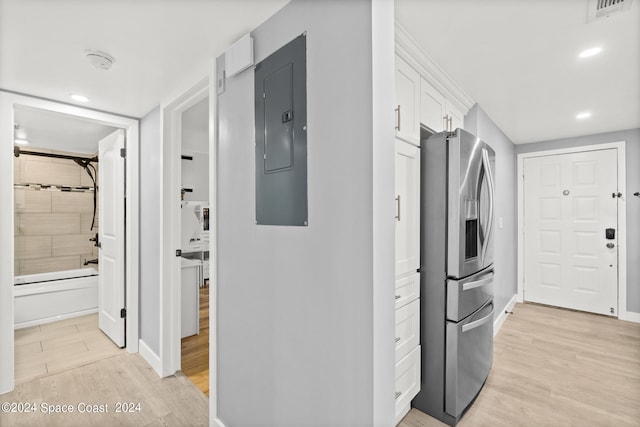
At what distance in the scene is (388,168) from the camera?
3.48 ft

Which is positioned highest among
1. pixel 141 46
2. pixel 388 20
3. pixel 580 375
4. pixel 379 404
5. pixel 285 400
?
pixel 141 46

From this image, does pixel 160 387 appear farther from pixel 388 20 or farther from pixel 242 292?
pixel 388 20

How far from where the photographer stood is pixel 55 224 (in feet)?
13.8

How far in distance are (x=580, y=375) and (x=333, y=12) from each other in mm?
3240

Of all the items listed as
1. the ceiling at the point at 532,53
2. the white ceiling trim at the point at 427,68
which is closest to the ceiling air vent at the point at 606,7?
the ceiling at the point at 532,53

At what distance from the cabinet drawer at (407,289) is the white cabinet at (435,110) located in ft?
3.55

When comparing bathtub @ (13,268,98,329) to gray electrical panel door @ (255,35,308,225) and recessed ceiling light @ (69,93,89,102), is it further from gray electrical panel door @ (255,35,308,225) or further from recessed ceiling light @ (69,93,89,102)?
gray electrical panel door @ (255,35,308,225)

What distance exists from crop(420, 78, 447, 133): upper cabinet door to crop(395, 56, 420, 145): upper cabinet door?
0.38 feet

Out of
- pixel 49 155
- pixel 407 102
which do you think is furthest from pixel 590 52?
pixel 49 155

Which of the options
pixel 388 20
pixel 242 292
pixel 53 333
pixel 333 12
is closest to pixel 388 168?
pixel 388 20

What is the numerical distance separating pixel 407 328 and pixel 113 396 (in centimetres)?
214

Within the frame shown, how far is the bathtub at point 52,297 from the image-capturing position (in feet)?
10.9

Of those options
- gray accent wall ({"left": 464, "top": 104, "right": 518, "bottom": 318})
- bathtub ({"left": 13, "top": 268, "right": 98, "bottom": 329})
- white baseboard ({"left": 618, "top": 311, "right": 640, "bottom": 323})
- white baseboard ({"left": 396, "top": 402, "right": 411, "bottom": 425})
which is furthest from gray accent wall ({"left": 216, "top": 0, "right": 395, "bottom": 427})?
white baseboard ({"left": 618, "top": 311, "right": 640, "bottom": 323})

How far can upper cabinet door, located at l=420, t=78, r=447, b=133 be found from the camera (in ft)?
6.71
